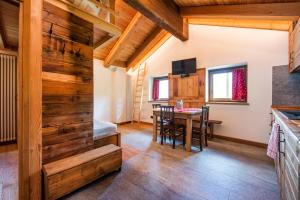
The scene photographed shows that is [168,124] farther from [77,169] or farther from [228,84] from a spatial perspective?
[77,169]

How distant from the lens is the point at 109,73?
17.8ft

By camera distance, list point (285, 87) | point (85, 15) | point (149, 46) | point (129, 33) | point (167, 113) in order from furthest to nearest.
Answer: point (149, 46) → point (129, 33) → point (167, 113) → point (285, 87) → point (85, 15)

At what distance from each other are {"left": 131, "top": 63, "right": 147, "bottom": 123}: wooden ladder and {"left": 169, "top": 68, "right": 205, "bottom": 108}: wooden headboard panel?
50.6 inches

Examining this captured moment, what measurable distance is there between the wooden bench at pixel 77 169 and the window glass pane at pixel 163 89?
356 centimetres

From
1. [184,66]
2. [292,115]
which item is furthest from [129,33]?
[292,115]

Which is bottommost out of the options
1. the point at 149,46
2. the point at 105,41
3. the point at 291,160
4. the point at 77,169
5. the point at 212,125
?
the point at 77,169

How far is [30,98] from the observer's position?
4.63ft

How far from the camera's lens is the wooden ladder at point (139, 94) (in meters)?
5.65

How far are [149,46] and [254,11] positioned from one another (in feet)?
9.89

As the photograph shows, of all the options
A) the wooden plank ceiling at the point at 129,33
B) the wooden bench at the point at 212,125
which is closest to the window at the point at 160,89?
the wooden plank ceiling at the point at 129,33

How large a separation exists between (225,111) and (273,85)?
1.09m

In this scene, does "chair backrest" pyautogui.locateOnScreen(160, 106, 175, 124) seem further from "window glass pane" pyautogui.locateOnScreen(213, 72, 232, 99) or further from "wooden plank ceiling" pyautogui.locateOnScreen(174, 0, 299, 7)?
"wooden plank ceiling" pyautogui.locateOnScreen(174, 0, 299, 7)

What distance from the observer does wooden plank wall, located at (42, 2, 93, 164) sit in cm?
160

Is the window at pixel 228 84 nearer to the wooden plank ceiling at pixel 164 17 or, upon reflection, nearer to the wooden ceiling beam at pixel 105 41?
the wooden plank ceiling at pixel 164 17
